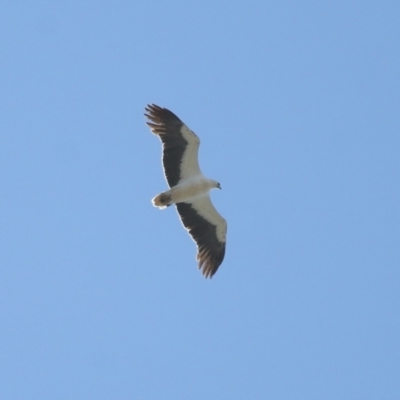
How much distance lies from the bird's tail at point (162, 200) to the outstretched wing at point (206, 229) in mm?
663

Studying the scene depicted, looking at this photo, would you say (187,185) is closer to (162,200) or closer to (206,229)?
(162,200)

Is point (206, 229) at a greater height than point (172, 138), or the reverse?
point (172, 138)

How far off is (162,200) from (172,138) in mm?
1611

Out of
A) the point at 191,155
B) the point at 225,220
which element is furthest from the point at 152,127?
the point at 225,220

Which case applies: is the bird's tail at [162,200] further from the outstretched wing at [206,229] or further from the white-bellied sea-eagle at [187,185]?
the outstretched wing at [206,229]

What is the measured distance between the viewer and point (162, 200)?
3203 cm

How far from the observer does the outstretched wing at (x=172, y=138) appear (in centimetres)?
3209

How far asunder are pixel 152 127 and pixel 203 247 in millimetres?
3598

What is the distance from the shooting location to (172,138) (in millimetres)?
32156

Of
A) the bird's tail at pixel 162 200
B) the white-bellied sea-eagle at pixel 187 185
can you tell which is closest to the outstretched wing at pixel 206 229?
the white-bellied sea-eagle at pixel 187 185

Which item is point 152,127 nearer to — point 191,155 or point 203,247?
point 191,155

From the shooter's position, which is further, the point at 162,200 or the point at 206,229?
the point at 206,229

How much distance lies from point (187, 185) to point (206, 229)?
63.9 inches

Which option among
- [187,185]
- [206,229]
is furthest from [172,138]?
[206,229]
